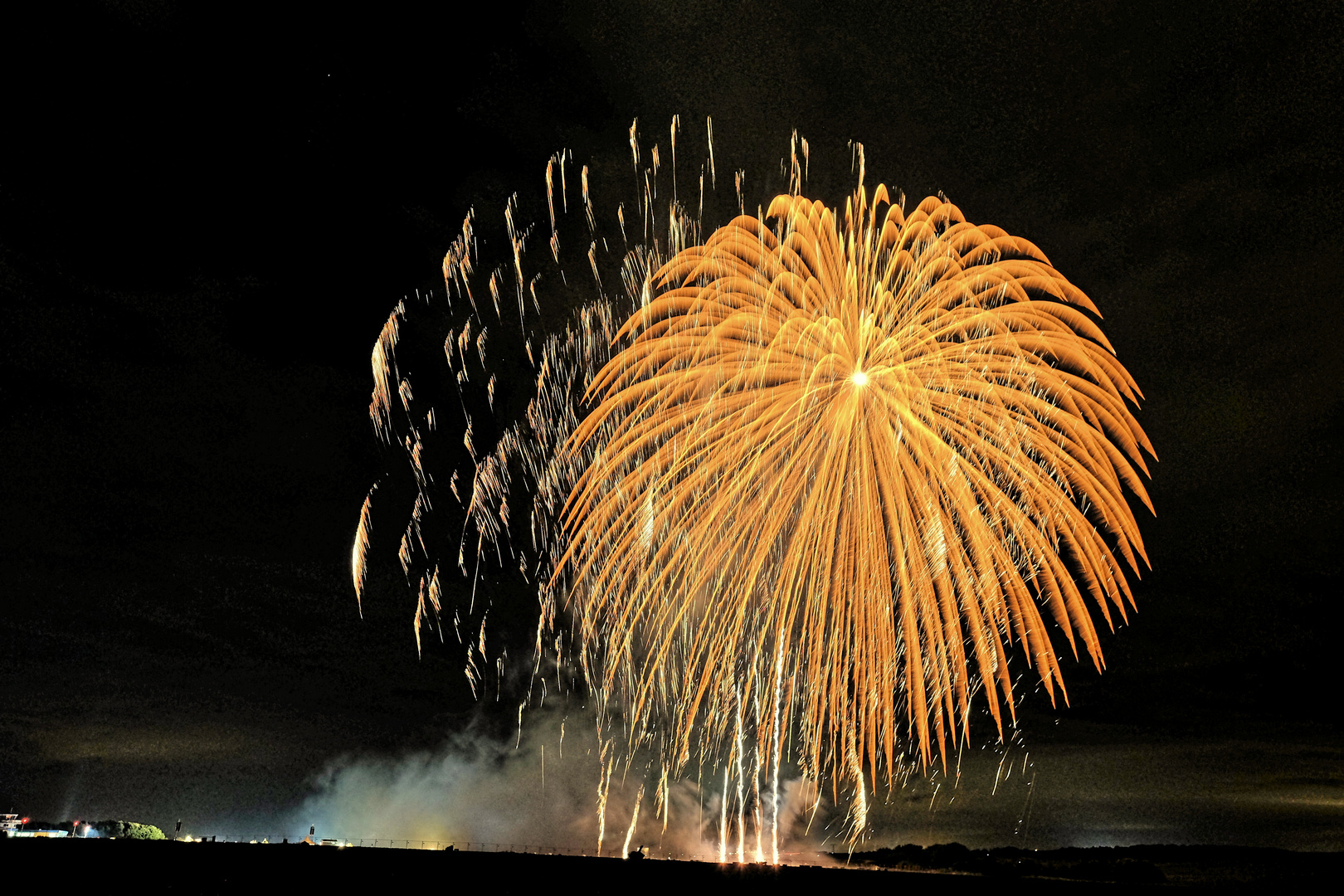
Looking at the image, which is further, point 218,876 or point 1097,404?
point 218,876

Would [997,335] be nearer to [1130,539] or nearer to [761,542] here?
[1130,539]

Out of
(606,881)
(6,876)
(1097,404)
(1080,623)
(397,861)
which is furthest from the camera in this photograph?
(397,861)

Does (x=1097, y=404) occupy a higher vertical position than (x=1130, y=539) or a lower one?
higher

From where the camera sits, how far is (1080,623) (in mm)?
23797

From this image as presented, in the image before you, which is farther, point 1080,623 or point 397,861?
point 397,861

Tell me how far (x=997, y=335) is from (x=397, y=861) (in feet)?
302

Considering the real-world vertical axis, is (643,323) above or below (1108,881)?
above

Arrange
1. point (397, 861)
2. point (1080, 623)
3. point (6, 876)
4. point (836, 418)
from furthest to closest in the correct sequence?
1. point (397, 861)
2. point (6, 876)
3. point (836, 418)
4. point (1080, 623)

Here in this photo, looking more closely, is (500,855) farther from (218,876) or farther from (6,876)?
(6,876)

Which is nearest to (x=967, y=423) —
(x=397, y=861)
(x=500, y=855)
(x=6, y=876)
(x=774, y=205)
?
(x=774, y=205)

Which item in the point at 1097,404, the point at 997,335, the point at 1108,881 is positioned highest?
the point at 997,335

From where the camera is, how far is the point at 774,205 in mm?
27312

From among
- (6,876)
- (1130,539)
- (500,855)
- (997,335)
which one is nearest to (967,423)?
(997,335)

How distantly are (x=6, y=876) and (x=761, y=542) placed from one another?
6610cm
